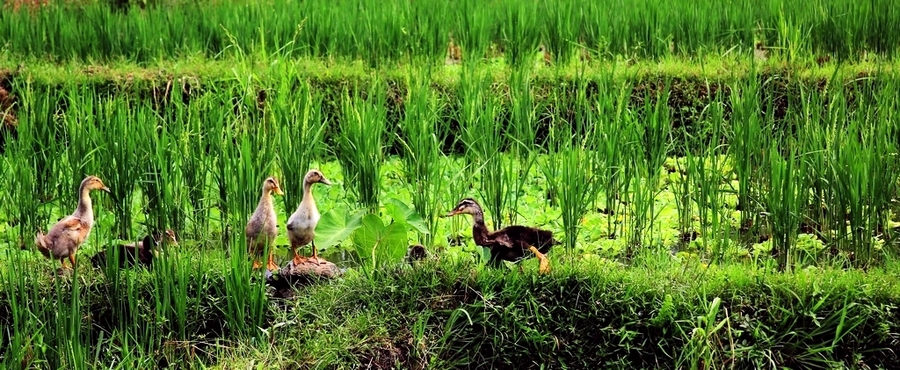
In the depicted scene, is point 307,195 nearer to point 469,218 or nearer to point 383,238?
point 383,238

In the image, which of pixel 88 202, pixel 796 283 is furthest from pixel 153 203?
pixel 796 283

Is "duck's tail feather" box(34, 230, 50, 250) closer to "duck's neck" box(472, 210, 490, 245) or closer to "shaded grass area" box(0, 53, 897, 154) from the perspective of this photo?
"duck's neck" box(472, 210, 490, 245)

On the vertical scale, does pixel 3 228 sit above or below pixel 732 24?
below

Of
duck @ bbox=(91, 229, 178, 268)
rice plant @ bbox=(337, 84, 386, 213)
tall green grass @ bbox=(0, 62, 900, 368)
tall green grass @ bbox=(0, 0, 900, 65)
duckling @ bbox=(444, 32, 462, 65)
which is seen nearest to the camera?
tall green grass @ bbox=(0, 62, 900, 368)

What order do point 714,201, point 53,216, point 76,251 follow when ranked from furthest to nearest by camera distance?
point 53,216 → point 714,201 → point 76,251

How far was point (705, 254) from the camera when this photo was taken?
4.16 metres

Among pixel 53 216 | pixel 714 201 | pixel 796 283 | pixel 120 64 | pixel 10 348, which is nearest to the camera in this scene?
pixel 10 348

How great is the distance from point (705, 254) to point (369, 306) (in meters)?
1.33

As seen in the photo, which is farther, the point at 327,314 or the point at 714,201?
the point at 714,201

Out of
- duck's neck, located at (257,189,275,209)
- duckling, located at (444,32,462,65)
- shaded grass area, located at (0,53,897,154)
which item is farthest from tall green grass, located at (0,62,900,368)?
duckling, located at (444,32,462,65)

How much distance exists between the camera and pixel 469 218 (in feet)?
15.4

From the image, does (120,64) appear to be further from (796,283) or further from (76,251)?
(796,283)

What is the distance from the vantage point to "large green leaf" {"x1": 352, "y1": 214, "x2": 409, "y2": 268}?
12.4 ft

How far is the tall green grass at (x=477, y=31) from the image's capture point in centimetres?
661
